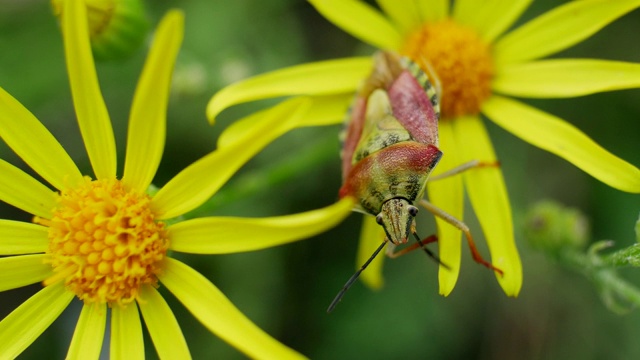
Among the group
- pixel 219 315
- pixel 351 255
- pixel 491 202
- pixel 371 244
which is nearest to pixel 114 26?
pixel 219 315

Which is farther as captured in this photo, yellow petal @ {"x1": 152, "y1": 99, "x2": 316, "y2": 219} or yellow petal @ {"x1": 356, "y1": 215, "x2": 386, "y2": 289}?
yellow petal @ {"x1": 356, "y1": 215, "x2": 386, "y2": 289}

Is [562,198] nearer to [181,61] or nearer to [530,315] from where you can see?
[530,315]

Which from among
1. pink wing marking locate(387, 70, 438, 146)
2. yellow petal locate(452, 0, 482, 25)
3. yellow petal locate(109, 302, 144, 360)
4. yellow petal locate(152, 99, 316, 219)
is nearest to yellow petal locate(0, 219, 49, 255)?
yellow petal locate(109, 302, 144, 360)

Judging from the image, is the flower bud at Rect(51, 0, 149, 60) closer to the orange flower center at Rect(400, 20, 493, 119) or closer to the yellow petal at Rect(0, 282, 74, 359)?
the yellow petal at Rect(0, 282, 74, 359)

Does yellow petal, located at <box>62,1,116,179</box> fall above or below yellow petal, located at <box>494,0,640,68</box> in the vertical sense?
below

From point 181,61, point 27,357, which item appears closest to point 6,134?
point 181,61
